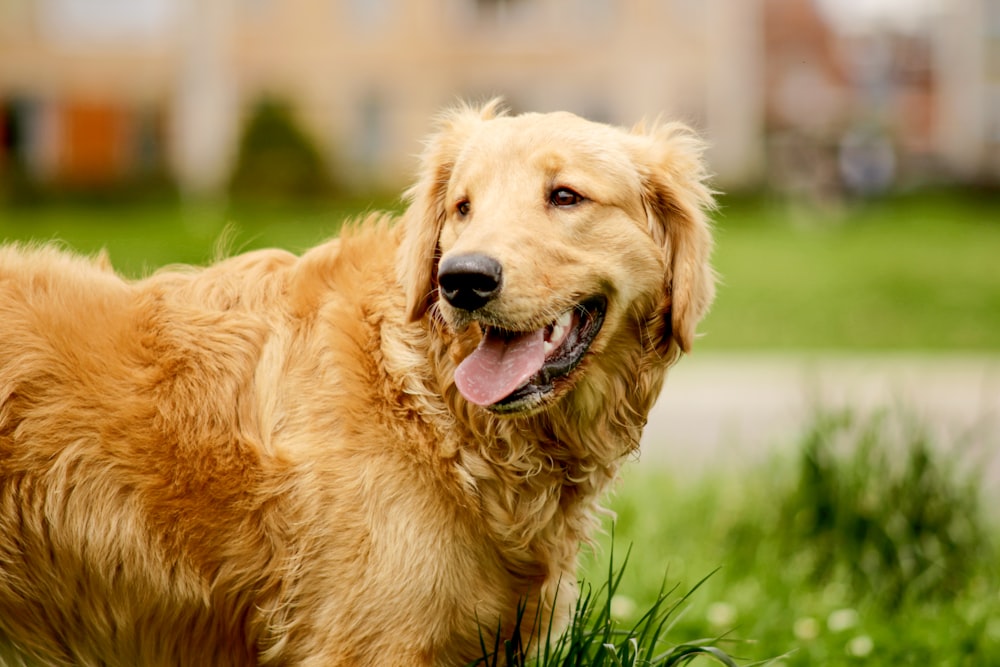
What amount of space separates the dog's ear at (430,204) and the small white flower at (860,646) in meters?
2.23

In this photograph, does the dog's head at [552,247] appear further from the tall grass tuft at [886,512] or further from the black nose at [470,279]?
the tall grass tuft at [886,512]

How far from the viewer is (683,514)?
577 cm

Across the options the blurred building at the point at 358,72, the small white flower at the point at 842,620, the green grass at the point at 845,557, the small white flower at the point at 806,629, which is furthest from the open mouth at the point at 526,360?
the blurred building at the point at 358,72

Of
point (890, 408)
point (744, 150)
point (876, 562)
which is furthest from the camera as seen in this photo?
point (744, 150)

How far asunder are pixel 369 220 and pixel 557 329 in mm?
743

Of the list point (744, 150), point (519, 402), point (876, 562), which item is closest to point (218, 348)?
point (519, 402)

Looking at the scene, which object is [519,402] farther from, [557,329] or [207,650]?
[207,650]

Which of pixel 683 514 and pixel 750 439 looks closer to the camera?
pixel 683 514

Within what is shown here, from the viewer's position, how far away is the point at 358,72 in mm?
36875

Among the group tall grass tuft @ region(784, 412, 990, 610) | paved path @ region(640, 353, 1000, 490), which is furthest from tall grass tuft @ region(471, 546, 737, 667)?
paved path @ region(640, 353, 1000, 490)

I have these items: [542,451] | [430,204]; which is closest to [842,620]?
[542,451]

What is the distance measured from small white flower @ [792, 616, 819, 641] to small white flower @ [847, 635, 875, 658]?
15 cm

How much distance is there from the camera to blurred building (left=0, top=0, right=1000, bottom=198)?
112ft

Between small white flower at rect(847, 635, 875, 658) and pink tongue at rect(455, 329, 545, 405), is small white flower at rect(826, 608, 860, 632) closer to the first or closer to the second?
small white flower at rect(847, 635, 875, 658)
